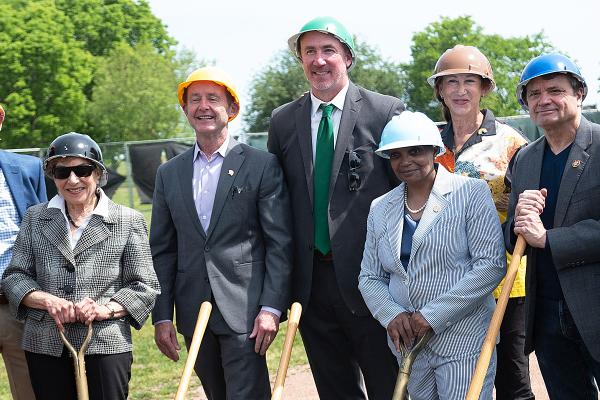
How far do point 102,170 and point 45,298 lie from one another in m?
0.69

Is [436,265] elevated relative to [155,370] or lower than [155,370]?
elevated

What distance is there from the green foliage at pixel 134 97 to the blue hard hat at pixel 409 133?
40374 mm

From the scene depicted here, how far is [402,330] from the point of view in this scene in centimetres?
406

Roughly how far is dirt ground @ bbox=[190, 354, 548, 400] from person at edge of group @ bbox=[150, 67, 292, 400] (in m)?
1.86

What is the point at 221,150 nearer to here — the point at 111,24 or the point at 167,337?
the point at 167,337

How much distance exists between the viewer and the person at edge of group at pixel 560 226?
393cm

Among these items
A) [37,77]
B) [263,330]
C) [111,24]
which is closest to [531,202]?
[263,330]

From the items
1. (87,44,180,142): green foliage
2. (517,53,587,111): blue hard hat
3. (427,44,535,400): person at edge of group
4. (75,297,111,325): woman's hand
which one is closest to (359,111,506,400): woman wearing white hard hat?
(517,53,587,111): blue hard hat

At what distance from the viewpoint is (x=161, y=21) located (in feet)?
177

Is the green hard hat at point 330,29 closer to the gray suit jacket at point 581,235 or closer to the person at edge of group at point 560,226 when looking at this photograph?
the person at edge of group at point 560,226

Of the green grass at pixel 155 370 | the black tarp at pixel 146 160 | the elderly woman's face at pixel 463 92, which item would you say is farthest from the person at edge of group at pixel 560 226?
the black tarp at pixel 146 160

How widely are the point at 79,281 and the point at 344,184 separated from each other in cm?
141

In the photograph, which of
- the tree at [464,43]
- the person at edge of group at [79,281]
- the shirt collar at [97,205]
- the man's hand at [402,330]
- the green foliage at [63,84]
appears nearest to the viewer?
the man's hand at [402,330]

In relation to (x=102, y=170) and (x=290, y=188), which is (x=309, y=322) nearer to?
(x=290, y=188)
